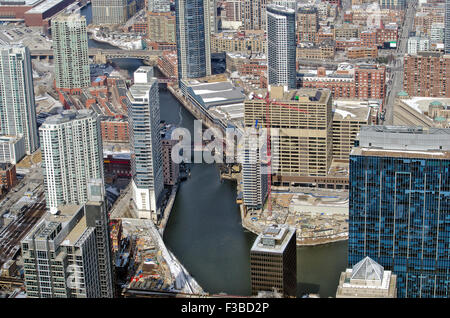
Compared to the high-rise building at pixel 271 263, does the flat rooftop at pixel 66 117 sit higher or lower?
higher

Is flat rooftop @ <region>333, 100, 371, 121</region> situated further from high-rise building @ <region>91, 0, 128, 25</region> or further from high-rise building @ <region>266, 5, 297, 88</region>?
high-rise building @ <region>91, 0, 128, 25</region>

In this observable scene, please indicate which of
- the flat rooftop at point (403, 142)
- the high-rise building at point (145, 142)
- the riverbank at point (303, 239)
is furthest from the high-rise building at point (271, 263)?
the high-rise building at point (145, 142)

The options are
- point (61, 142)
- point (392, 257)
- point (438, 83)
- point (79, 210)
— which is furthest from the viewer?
point (438, 83)

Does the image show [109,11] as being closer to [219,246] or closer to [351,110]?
[351,110]

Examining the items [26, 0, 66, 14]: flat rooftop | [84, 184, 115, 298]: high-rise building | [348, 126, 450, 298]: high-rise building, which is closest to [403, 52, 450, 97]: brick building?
[348, 126, 450, 298]: high-rise building

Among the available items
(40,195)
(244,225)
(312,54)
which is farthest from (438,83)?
(40,195)

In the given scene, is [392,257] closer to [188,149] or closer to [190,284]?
[190,284]

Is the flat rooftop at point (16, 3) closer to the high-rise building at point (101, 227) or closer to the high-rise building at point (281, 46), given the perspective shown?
the high-rise building at point (281, 46)
